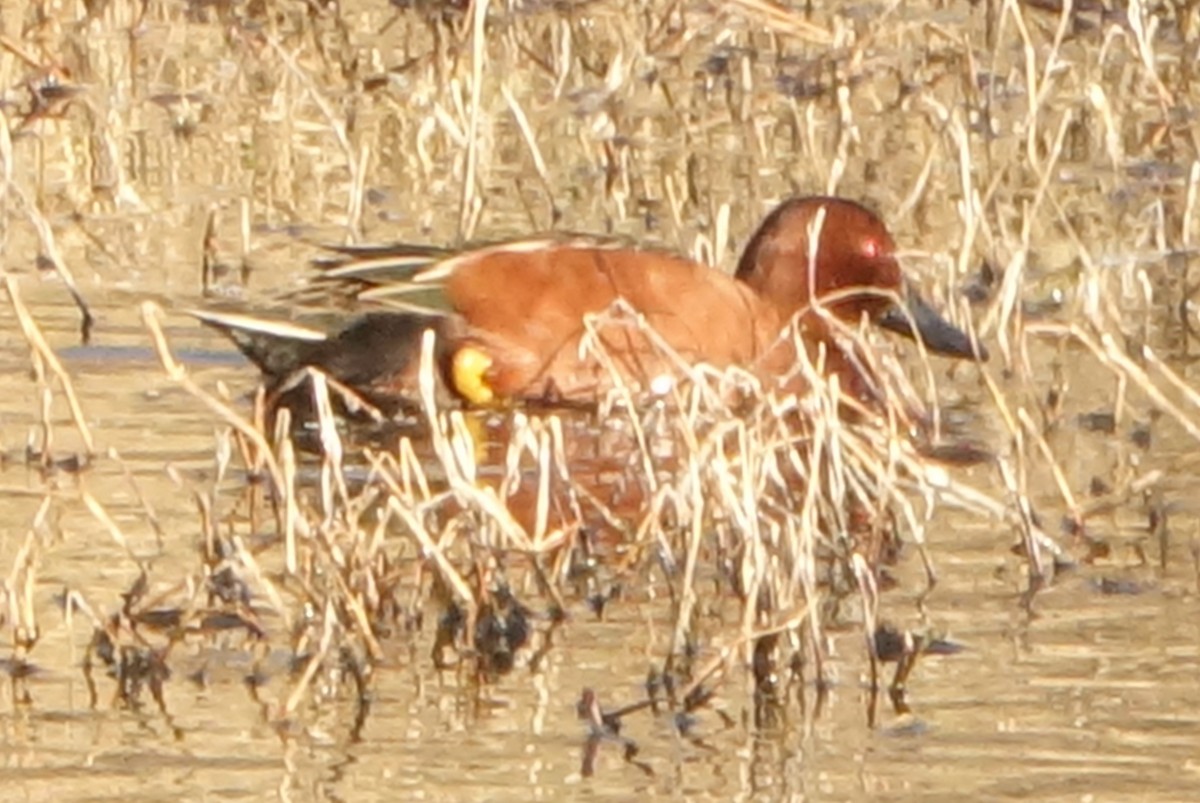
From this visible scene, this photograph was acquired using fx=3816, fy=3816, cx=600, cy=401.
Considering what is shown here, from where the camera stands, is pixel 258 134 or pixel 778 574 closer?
pixel 778 574

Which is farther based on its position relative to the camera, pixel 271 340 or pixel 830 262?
pixel 830 262

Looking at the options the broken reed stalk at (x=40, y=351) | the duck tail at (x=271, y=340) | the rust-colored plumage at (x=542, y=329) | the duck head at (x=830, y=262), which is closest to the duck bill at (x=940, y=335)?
the rust-colored plumage at (x=542, y=329)

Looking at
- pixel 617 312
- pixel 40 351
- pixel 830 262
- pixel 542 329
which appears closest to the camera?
Answer: pixel 40 351

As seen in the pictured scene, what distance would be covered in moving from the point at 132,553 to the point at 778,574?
1.02 metres

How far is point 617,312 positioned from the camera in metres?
8.01

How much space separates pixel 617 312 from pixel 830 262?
2.76 ft

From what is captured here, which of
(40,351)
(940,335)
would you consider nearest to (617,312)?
(940,335)

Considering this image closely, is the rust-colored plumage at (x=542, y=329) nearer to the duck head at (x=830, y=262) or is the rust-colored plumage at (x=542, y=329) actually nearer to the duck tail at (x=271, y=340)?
the duck tail at (x=271, y=340)

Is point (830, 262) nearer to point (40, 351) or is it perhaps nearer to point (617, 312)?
point (617, 312)

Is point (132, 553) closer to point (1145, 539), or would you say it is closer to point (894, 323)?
point (1145, 539)

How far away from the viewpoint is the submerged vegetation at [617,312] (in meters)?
5.76

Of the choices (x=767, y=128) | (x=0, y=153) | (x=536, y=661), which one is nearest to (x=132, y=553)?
(x=536, y=661)

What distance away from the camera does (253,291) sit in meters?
9.05

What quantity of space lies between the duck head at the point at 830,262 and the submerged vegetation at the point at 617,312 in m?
0.12
